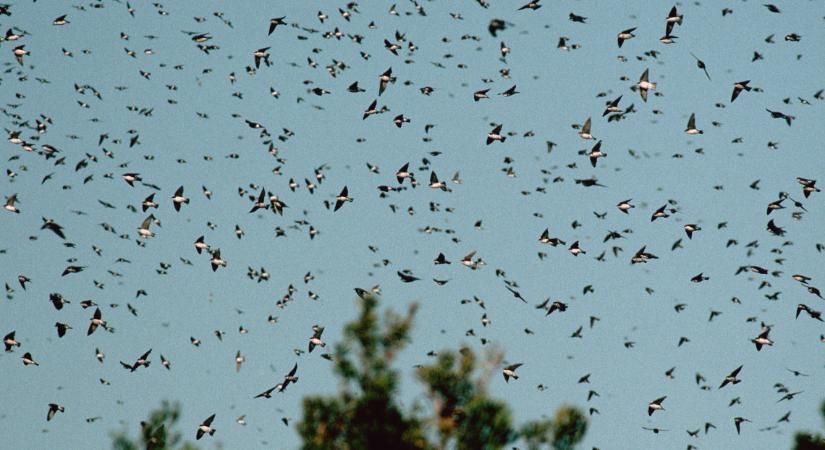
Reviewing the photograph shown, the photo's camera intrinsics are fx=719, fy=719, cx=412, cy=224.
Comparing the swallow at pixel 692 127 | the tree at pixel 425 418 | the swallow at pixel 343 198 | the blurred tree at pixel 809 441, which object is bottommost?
the blurred tree at pixel 809 441

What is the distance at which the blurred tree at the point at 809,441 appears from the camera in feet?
118

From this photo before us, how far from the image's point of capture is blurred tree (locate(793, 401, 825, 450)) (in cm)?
3597

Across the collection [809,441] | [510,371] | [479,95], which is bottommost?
[809,441]

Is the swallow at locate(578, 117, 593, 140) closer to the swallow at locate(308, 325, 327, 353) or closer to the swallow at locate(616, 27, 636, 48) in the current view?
the swallow at locate(616, 27, 636, 48)

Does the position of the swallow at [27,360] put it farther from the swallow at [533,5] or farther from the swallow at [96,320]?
the swallow at [533,5]

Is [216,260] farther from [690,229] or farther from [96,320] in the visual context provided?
[690,229]

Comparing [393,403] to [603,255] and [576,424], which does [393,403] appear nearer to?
[576,424]

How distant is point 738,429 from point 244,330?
1884cm

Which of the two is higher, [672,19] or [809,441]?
[672,19]

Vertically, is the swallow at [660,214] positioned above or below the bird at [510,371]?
above

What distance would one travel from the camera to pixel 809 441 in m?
36.3

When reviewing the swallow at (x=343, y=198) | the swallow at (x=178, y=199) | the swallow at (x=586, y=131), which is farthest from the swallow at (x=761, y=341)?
the swallow at (x=178, y=199)

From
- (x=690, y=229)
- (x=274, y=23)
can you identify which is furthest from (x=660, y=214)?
(x=274, y=23)

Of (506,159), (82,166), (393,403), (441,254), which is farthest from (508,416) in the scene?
(82,166)
